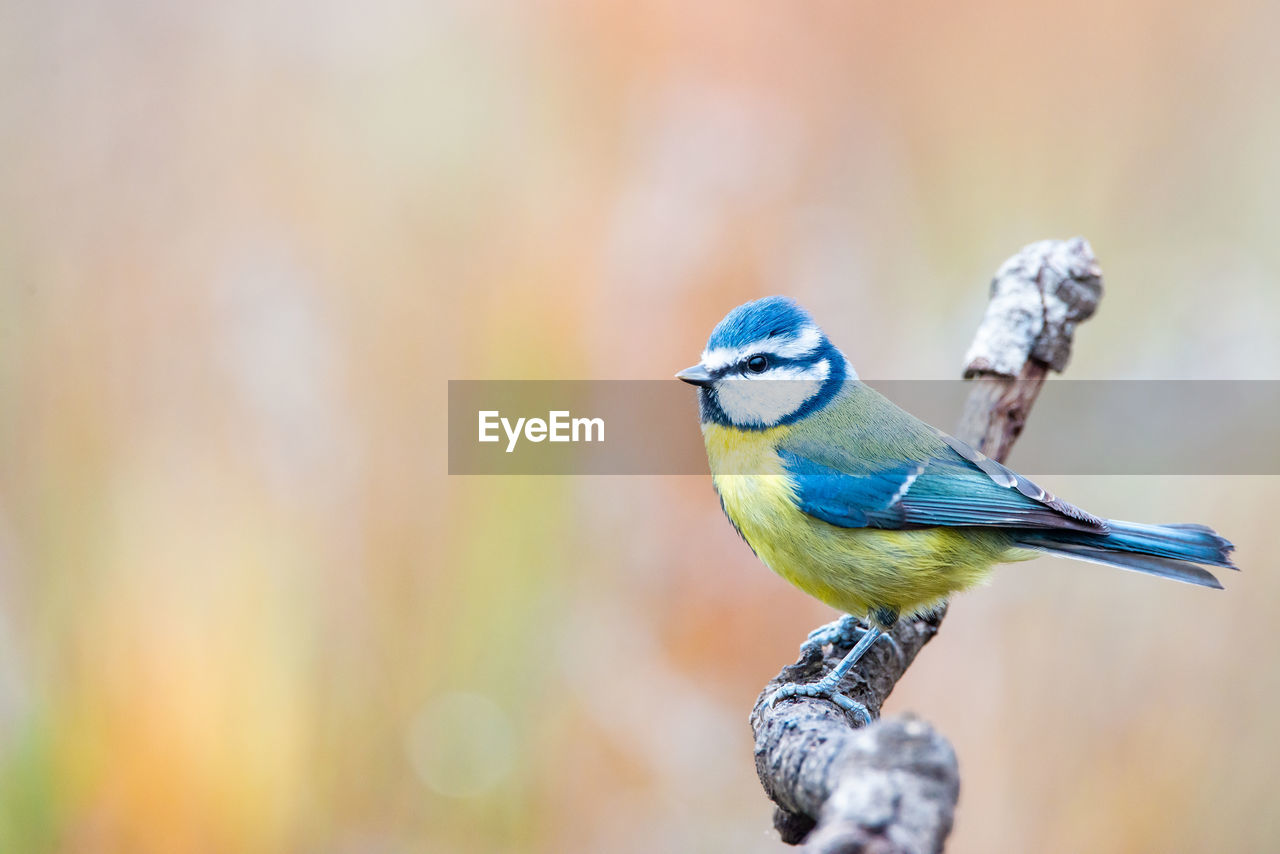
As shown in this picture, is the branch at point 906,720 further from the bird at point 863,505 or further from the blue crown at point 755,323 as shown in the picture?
the blue crown at point 755,323

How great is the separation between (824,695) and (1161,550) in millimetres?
626

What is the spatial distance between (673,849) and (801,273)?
4.80 ft

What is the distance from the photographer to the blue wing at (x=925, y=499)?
1.75 meters

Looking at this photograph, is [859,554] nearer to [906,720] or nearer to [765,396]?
[765,396]

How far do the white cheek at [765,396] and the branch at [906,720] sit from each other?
14.3 inches

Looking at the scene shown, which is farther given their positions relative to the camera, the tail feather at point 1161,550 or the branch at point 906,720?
the tail feather at point 1161,550

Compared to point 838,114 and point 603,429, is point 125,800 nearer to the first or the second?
point 603,429

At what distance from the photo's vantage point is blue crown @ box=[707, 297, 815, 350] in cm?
182

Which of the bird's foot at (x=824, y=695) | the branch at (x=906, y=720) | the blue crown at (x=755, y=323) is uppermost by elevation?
the blue crown at (x=755, y=323)

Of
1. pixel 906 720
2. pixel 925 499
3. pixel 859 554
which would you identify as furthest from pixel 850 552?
pixel 906 720

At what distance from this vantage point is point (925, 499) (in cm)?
178

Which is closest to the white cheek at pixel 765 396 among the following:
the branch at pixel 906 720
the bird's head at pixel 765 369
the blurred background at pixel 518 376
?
the bird's head at pixel 765 369

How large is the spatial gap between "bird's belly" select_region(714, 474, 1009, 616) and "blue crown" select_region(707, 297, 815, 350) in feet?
0.82

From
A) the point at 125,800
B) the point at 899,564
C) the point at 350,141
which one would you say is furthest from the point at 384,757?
the point at 350,141
